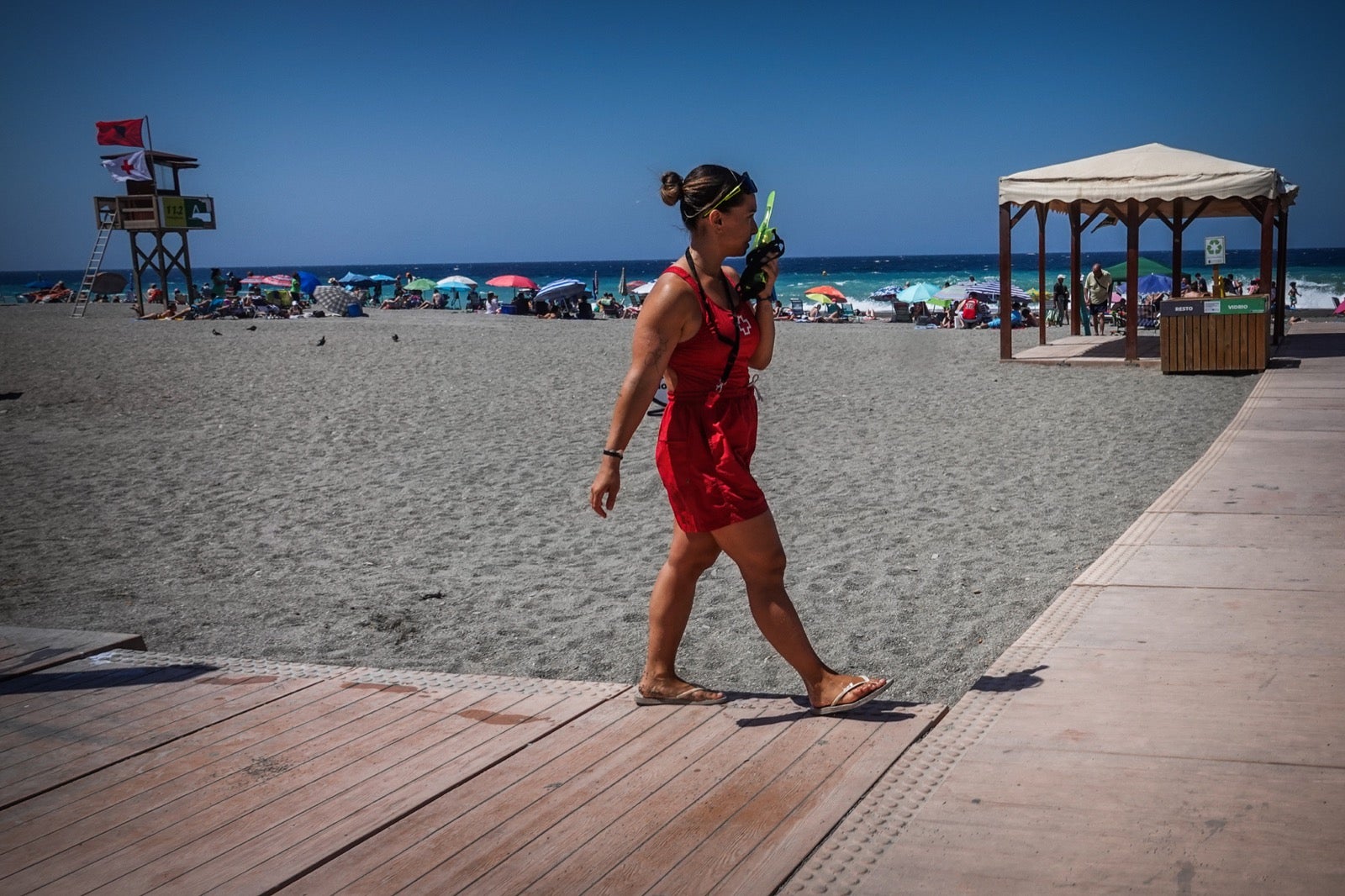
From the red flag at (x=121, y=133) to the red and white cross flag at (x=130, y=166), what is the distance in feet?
3.44

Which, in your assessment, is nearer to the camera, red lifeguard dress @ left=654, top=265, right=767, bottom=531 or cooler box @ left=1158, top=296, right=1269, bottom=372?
red lifeguard dress @ left=654, top=265, right=767, bottom=531

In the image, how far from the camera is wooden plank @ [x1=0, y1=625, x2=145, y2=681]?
399cm

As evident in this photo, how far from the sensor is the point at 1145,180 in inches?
583

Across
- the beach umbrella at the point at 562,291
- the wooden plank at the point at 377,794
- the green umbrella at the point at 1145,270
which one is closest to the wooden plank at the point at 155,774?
the wooden plank at the point at 377,794

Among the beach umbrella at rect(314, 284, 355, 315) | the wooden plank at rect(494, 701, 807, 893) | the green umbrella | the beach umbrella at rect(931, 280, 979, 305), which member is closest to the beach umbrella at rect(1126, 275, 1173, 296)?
the green umbrella

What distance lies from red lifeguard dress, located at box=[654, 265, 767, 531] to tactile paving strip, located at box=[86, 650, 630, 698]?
0.82 meters

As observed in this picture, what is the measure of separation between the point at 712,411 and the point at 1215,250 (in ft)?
52.9

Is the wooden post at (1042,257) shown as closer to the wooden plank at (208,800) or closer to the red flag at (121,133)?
the wooden plank at (208,800)

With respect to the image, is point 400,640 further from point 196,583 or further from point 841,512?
point 841,512

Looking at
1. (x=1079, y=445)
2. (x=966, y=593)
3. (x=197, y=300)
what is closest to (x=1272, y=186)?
(x=1079, y=445)

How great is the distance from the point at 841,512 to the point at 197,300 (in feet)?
118

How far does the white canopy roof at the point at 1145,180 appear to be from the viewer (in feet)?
46.5

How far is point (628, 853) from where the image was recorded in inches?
101

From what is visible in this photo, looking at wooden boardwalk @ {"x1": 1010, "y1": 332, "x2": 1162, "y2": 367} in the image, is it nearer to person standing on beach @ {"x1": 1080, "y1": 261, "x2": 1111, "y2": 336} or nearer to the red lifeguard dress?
person standing on beach @ {"x1": 1080, "y1": 261, "x2": 1111, "y2": 336}
